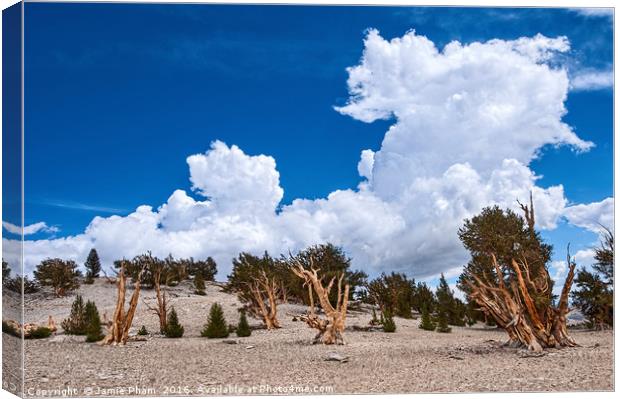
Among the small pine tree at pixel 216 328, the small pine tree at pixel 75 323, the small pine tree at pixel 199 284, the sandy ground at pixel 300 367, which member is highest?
the small pine tree at pixel 199 284

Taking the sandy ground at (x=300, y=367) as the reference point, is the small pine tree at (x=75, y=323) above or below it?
above

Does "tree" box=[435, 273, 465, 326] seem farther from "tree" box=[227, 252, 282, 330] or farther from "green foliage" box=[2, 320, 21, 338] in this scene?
"green foliage" box=[2, 320, 21, 338]

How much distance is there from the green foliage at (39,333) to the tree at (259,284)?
6.43m

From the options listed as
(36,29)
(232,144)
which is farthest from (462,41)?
(36,29)

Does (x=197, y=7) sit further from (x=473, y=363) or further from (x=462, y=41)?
(x=473, y=363)

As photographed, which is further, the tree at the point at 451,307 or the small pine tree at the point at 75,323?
the tree at the point at 451,307

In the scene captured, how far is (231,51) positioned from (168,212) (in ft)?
11.6

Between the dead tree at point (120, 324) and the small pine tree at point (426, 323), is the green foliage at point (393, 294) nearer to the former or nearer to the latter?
the small pine tree at point (426, 323)

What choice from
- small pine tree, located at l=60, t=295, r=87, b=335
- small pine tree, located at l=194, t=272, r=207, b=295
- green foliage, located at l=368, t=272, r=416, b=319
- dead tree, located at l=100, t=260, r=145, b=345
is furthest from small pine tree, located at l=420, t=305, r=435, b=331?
small pine tree, located at l=194, t=272, r=207, b=295

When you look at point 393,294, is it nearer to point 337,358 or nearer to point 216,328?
point 216,328

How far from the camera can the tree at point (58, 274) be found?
13028mm

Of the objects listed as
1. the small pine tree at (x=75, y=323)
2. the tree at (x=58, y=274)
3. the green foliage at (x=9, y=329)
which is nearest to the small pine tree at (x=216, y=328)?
the small pine tree at (x=75, y=323)

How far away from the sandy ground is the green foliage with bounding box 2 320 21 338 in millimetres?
102

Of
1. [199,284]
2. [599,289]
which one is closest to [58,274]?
[199,284]
